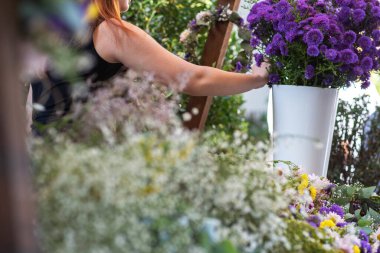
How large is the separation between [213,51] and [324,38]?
7.15 ft

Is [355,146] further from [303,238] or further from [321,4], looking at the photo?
[303,238]

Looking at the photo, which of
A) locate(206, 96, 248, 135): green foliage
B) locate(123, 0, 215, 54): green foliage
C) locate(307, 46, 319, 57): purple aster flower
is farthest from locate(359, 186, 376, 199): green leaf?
locate(206, 96, 248, 135): green foliage

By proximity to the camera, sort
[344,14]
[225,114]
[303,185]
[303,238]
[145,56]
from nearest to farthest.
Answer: [303,238] → [303,185] → [145,56] → [344,14] → [225,114]

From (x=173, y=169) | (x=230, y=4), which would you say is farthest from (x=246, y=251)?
(x=230, y=4)

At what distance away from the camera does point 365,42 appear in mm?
2373

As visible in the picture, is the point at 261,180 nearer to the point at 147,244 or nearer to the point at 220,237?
the point at 220,237

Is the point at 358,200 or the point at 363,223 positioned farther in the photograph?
the point at 358,200

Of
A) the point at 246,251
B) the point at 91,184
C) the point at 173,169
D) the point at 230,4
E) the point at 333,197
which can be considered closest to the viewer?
the point at 91,184

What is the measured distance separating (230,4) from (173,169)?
11.7 ft

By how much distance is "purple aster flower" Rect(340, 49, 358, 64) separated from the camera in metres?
2.32

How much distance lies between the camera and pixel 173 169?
887mm

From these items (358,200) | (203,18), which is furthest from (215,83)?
(203,18)

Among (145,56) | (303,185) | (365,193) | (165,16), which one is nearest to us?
(303,185)

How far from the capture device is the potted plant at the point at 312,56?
2350 mm
